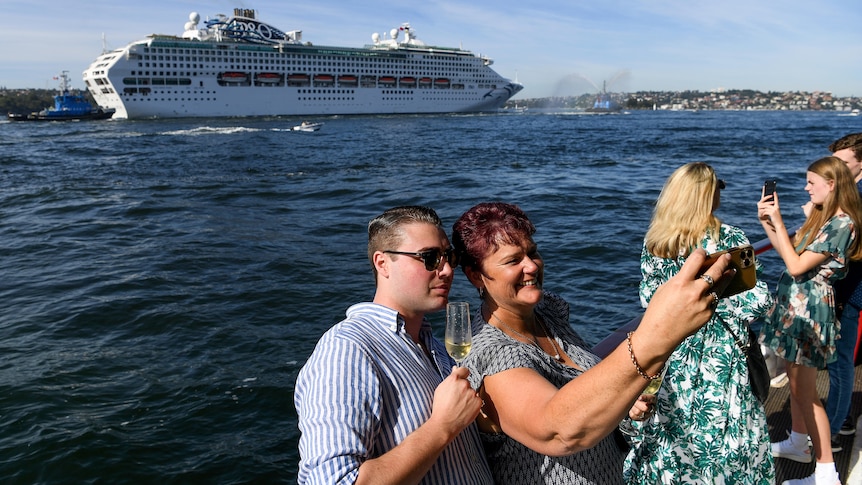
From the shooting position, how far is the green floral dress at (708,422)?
2037 mm

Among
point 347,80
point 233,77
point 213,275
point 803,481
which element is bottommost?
point 213,275

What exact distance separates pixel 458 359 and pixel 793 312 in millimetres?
1797

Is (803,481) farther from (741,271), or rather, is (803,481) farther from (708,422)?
(741,271)

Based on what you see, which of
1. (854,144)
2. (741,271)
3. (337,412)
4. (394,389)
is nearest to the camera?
(741,271)

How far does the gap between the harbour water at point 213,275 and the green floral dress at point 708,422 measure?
10.2 ft

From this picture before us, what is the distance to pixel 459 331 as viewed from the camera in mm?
1609

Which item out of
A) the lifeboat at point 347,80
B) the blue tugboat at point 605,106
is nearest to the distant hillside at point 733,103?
the blue tugboat at point 605,106

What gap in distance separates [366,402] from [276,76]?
62.3 m

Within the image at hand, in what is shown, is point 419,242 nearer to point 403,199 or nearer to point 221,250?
point 221,250

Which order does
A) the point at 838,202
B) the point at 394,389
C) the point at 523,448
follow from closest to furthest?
the point at 394,389, the point at 523,448, the point at 838,202

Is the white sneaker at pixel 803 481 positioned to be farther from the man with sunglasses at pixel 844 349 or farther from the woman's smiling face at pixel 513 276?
the woman's smiling face at pixel 513 276

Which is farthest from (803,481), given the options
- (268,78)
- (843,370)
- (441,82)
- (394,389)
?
(441,82)

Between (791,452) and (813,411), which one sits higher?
(813,411)

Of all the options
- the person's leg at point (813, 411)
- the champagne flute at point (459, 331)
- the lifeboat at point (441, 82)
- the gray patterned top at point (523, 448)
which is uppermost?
the lifeboat at point (441, 82)
